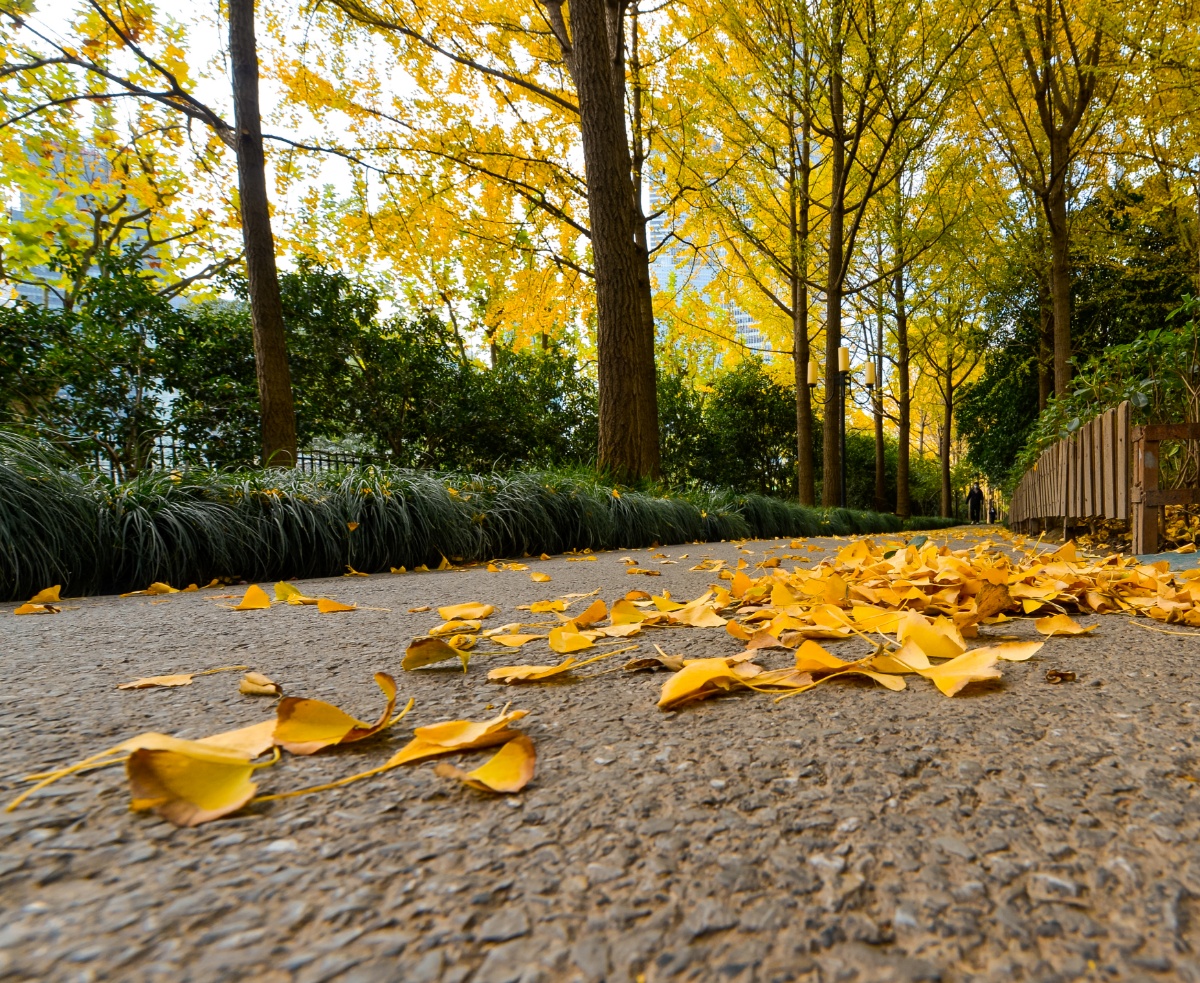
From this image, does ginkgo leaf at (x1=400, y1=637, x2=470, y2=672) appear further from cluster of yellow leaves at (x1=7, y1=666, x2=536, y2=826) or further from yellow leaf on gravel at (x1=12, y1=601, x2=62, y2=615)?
yellow leaf on gravel at (x1=12, y1=601, x2=62, y2=615)

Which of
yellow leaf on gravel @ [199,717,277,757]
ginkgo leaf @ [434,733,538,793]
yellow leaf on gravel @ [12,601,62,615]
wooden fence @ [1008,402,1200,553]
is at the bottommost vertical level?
yellow leaf on gravel @ [12,601,62,615]

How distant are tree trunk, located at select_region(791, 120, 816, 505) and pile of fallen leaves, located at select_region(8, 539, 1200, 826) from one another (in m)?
8.70

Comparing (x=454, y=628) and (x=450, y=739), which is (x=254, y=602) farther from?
(x=450, y=739)

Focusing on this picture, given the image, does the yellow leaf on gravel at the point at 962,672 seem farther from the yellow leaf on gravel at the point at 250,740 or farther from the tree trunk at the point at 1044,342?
the tree trunk at the point at 1044,342

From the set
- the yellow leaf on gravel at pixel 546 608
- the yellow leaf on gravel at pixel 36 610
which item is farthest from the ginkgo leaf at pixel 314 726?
the yellow leaf on gravel at pixel 36 610

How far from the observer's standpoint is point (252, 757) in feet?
2.47

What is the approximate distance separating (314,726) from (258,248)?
16.8ft

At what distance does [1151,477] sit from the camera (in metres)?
3.29

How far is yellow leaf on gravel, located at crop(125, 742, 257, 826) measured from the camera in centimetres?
64

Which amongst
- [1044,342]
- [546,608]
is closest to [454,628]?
[546,608]

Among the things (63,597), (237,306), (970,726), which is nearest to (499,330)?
(237,306)

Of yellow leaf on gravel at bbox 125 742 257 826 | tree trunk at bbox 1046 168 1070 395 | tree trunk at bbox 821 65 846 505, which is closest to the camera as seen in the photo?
yellow leaf on gravel at bbox 125 742 257 826

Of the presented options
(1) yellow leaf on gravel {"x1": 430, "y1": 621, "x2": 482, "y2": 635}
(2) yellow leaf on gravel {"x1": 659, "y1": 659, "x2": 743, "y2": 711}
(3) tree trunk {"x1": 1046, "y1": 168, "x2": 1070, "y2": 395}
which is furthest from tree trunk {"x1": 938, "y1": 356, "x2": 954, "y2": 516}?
(2) yellow leaf on gravel {"x1": 659, "y1": 659, "x2": 743, "y2": 711}

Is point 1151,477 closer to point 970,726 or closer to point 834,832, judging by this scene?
point 970,726
